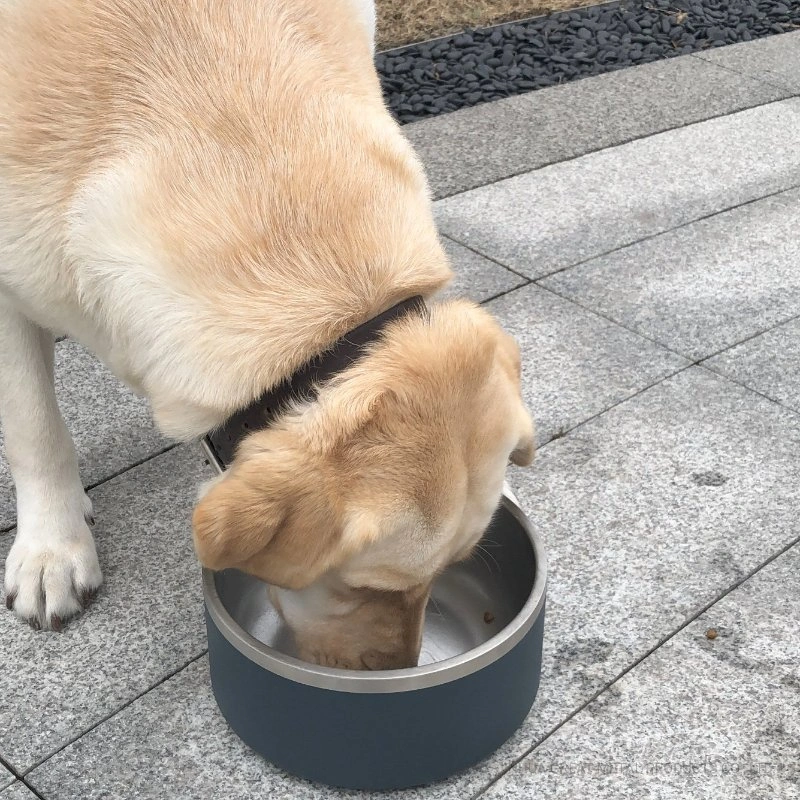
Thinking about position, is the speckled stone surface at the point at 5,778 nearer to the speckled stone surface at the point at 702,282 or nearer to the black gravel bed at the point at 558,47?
the speckled stone surface at the point at 702,282

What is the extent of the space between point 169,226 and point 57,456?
1135 mm

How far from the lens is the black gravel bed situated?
266 inches

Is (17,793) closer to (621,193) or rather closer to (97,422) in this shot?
(97,422)

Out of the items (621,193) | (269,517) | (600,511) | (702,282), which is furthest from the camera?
(621,193)

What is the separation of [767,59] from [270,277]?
602 cm

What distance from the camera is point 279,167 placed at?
7.24 ft

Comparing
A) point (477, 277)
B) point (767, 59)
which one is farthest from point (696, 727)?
point (767, 59)

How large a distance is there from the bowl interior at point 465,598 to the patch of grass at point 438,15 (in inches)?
212

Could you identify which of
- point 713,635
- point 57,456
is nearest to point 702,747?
point 713,635

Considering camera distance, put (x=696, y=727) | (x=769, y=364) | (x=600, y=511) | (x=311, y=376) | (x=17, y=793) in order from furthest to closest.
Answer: (x=769, y=364), (x=600, y=511), (x=696, y=727), (x=17, y=793), (x=311, y=376)

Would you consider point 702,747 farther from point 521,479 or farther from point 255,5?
point 255,5

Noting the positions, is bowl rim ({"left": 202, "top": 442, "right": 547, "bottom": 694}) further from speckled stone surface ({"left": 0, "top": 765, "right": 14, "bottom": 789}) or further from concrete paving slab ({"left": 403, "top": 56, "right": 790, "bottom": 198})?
concrete paving slab ({"left": 403, "top": 56, "right": 790, "bottom": 198})

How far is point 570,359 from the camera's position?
4.11 m

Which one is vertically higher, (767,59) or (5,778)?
(5,778)
